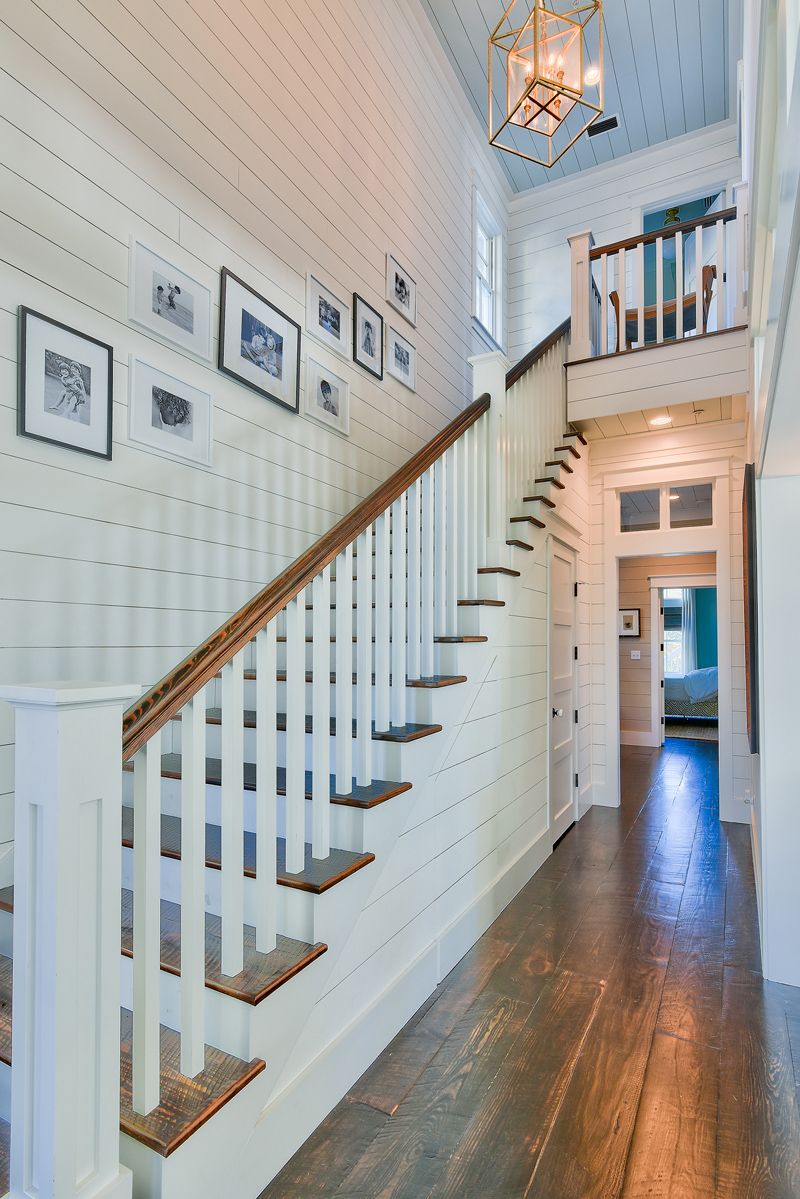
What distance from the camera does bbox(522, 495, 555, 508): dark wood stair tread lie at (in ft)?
11.9

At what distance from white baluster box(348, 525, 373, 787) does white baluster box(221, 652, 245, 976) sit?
58 cm

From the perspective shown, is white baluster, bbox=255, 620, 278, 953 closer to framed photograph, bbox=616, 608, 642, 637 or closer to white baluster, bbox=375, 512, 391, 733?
white baluster, bbox=375, 512, 391, 733

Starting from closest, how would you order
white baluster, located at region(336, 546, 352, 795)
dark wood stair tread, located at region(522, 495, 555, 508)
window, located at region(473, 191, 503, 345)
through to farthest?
white baluster, located at region(336, 546, 352, 795), dark wood stair tread, located at region(522, 495, 555, 508), window, located at region(473, 191, 503, 345)

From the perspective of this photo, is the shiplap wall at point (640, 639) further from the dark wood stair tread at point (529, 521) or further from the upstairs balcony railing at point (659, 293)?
the dark wood stair tread at point (529, 521)

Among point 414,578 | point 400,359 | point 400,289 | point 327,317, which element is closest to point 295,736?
point 414,578

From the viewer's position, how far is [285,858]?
74.3 inches

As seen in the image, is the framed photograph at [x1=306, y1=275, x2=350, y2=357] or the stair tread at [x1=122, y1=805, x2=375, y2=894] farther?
the framed photograph at [x1=306, y1=275, x2=350, y2=357]

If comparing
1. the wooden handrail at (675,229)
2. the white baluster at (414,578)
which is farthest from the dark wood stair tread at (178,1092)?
the wooden handrail at (675,229)

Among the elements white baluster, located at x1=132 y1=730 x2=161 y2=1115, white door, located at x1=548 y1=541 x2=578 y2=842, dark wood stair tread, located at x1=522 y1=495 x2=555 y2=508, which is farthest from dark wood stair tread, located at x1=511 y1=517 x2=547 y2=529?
white baluster, located at x1=132 y1=730 x2=161 y2=1115

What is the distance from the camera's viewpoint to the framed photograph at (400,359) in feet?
13.6

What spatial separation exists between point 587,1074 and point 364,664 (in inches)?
57.8

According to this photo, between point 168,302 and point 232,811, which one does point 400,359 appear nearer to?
point 168,302

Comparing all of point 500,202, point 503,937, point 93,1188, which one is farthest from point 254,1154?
point 500,202

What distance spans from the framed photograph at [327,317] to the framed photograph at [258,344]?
193 mm
